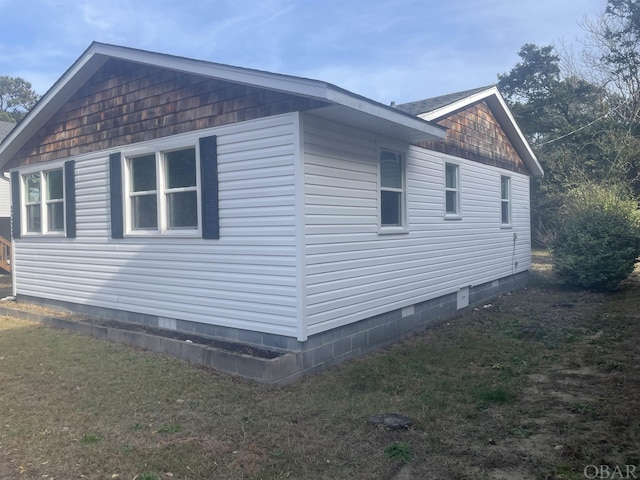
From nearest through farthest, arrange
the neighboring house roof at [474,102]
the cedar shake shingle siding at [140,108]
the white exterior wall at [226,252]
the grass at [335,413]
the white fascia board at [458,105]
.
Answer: the grass at [335,413] < the white exterior wall at [226,252] < the cedar shake shingle siding at [140,108] < the white fascia board at [458,105] < the neighboring house roof at [474,102]

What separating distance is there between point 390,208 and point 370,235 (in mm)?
907

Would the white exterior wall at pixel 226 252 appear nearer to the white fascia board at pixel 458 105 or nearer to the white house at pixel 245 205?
the white house at pixel 245 205

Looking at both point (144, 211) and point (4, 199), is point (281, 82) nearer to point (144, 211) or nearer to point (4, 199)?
point (144, 211)

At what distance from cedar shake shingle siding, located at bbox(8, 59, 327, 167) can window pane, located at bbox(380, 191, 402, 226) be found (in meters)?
2.46

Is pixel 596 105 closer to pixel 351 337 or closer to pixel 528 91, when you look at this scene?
pixel 528 91

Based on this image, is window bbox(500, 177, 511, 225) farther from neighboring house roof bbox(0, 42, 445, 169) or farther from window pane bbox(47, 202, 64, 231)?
window pane bbox(47, 202, 64, 231)

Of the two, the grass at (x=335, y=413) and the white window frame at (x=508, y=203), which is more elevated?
the white window frame at (x=508, y=203)

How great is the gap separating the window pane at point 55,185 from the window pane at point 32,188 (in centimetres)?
52

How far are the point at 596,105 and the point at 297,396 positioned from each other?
85.9 ft

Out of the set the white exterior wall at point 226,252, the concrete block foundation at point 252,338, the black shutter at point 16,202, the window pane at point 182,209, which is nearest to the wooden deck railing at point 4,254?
the black shutter at point 16,202

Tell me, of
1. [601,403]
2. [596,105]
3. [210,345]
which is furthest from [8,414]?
[596,105]

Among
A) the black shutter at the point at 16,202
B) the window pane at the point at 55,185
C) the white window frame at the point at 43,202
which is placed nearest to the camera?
the white window frame at the point at 43,202

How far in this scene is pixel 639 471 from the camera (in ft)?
11.3

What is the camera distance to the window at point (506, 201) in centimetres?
1295
